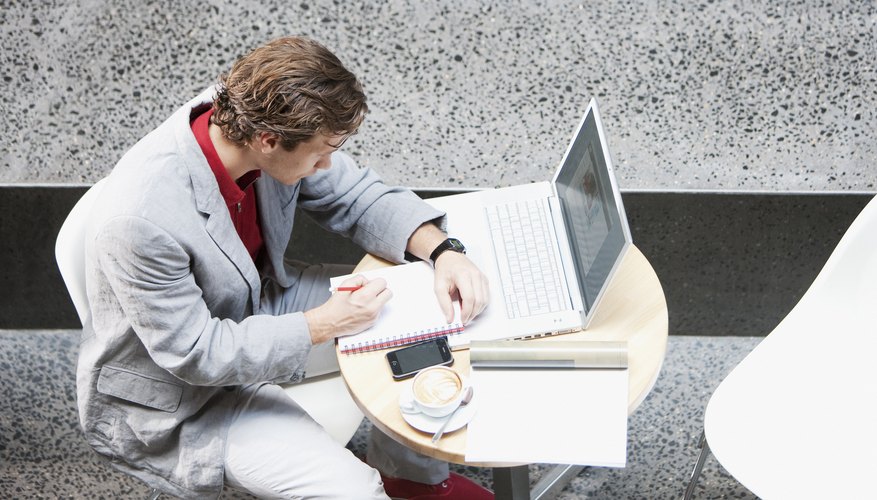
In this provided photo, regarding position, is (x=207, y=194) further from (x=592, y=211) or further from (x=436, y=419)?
(x=592, y=211)

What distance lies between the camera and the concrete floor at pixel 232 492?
198 centimetres

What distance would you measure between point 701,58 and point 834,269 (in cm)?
101

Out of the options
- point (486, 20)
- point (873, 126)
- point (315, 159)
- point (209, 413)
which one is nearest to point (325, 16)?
point (486, 20)

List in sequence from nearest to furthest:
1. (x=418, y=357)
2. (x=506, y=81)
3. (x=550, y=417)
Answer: (x=550, y=417) → (x=418, y=357) → (x=506, y=81)

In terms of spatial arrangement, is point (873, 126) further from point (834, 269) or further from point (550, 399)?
point (550, 399)

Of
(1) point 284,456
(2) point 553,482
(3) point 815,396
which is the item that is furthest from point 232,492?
(3) point 815,396

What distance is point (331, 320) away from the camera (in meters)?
1.41

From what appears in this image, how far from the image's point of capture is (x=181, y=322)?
131 cm

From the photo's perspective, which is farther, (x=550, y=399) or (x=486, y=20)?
(x=486, y=20)

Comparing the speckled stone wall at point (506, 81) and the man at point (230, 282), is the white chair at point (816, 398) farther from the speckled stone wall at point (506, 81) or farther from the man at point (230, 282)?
the speckled stone wall at point (506, 81)

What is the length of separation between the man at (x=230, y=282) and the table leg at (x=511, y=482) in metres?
0.21

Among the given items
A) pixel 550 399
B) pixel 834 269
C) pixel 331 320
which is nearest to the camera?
pixel 550 399

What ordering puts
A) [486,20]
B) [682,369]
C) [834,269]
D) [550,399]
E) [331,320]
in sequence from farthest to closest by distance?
1. [486,20]
2. [682,369]
3. [834,269]
4. [331,320]
5. [550,399]

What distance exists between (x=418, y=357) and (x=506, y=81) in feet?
3.96
